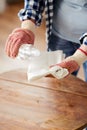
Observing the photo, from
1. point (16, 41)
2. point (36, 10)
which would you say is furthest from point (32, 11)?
point (16, 41)

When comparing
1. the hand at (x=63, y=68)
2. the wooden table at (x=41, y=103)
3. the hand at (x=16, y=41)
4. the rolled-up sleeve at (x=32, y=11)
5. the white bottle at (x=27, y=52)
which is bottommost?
the wooden table at (x=41, y=103)

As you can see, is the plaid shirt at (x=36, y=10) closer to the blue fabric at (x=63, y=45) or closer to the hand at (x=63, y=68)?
the blue fabric at (x=63, y=45)

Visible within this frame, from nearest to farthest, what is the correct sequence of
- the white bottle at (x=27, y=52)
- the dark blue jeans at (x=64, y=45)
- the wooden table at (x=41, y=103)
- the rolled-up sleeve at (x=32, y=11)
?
the wooden table at (x=41, y=103), the white bottle at (x=27, y=52), the rolled-up sleeve at (x=32, y=11), the dark blue jeans at (x=64, y=45)

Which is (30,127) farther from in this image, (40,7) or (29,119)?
(40,7)

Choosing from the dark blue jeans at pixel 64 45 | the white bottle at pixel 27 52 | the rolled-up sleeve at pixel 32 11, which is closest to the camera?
the white bottle at pixel 27 52

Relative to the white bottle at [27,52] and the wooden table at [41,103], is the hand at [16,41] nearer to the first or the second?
the white bottle at [27,52]

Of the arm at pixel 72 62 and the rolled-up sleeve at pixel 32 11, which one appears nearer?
the arm at pixel 72 62

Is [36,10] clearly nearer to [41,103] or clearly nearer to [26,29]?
[26,29]

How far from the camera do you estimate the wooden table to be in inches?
35.1

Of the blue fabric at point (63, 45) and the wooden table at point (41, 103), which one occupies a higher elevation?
the blue fabric at point (63, 45)

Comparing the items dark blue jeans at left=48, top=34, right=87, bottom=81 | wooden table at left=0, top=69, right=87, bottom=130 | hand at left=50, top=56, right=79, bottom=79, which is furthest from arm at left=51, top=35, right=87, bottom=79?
dark blue jeans at left=48, top=34, right=87, bottom=81

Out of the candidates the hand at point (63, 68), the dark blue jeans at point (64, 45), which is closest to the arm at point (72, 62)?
the hand at point (63, 68)

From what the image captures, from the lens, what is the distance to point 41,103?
99 cm

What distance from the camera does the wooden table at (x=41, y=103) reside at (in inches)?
35.1
